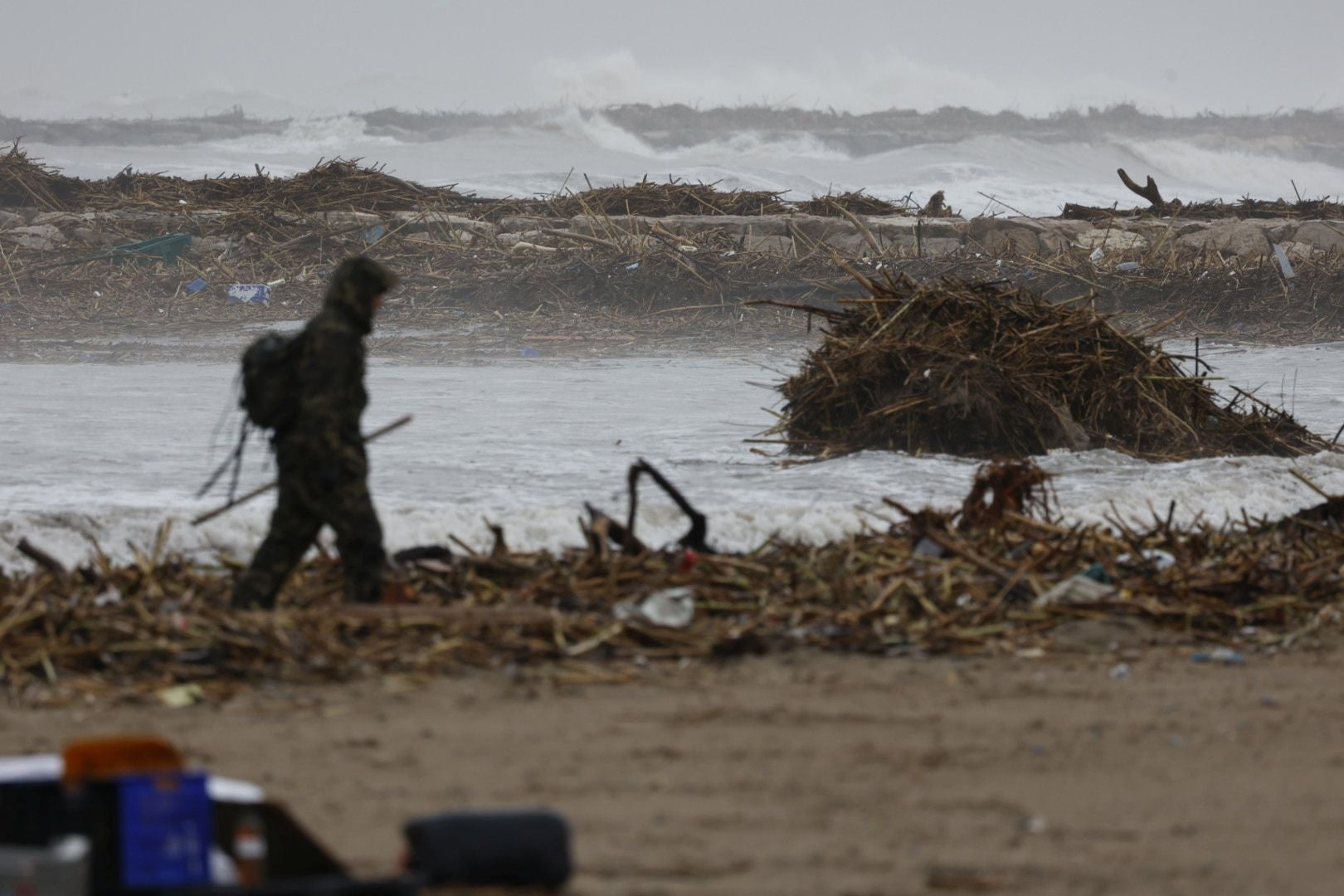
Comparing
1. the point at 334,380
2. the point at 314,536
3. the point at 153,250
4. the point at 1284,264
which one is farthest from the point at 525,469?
the point at 1284,264

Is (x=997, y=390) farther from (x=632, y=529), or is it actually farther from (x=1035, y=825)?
(x=1035, y=825)

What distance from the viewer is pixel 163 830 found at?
7.48 feet

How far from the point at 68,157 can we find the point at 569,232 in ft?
63.9

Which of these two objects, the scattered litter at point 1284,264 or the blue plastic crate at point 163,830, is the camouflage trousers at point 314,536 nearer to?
the blue plastic crate at point 163,830

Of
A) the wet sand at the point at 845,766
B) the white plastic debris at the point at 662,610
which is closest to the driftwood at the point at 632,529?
the white plastic debris at the point at 662,610

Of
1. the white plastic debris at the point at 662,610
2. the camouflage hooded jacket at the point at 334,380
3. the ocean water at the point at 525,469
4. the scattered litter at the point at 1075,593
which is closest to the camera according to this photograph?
the camouflage hooded jacket at the point at 334,380

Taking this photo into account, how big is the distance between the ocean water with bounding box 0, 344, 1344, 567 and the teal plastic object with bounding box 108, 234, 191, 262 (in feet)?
21.0

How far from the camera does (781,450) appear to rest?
8906 millimetres

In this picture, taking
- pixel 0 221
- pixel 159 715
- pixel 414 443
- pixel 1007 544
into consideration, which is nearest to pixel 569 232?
pixel 0 221

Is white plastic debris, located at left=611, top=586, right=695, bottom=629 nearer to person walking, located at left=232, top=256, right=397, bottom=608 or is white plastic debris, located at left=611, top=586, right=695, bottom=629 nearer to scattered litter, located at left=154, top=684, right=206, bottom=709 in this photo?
person walking, located at left=232, top=256, right=397, bottom=608

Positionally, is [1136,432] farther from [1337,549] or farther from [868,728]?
[868,728]

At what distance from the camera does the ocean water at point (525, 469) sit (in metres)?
6.12

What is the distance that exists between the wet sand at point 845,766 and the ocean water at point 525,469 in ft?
5.46

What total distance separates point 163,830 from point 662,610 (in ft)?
8.53
